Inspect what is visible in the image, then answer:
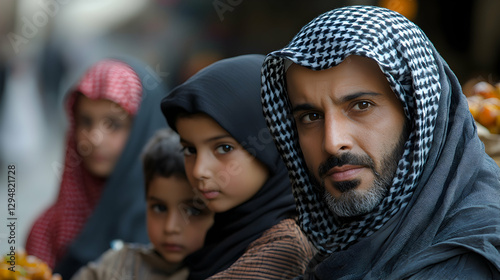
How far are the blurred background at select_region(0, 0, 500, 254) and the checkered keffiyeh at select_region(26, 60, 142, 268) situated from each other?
2898 mm

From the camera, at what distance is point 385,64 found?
1588mm

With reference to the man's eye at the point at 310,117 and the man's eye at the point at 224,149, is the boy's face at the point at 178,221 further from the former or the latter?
the man's eye at the point at 310,117

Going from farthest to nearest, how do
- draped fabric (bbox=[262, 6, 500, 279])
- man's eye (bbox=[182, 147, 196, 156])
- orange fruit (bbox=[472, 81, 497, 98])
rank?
orange fruit (bbox=[472, 81, 497, 98]) → man's eye (bbox=[182, 147, 196, 156]) → draped fabric (bbox=[262, 6, 500, 279])

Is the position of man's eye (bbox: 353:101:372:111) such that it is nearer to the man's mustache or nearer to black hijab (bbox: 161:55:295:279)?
the man's mustache

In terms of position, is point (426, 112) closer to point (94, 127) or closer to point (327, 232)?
point (327, 232)

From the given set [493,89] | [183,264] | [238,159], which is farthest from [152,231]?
[493,89]

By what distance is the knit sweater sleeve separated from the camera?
2.02m

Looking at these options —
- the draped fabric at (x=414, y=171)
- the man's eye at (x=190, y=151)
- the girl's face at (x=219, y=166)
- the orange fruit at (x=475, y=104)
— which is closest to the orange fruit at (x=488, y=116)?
the orange fruit at (x=475, y=104)

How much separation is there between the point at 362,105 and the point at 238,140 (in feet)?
1.98

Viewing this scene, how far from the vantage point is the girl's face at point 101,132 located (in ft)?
11.9

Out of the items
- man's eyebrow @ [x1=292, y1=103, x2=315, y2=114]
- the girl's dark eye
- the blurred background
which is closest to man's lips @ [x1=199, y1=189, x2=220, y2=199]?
the girl's dark eye

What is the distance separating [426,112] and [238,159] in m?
0.76

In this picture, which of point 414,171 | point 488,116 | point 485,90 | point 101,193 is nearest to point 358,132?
point 414,171

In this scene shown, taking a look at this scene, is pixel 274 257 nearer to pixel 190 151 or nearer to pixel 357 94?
pixel 190 151
